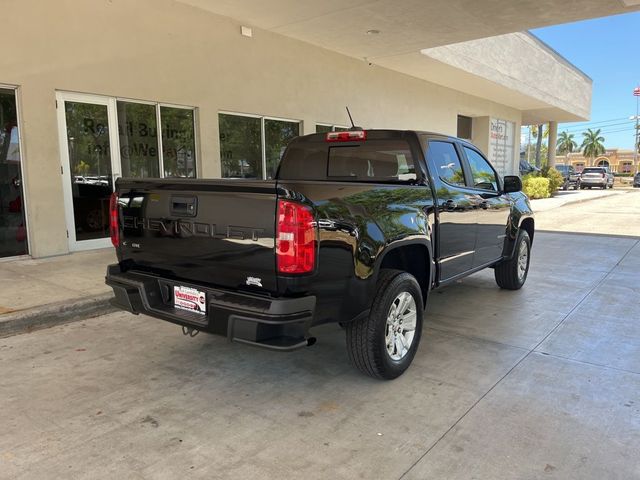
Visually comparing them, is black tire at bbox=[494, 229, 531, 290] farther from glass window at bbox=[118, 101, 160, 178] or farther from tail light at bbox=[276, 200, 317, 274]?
glass window at bbox=[118, 101, 160, 178]

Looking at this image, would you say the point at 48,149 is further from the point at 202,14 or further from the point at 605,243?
the point at 605,243

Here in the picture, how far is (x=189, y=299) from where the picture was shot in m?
3.48

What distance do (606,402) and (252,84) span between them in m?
9.28

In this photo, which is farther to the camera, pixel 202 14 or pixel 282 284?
pixel 202 14

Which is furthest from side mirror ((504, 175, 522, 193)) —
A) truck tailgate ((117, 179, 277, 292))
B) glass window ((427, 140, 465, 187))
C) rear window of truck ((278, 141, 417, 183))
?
truck tailgate ((117, 179, 277, 292))

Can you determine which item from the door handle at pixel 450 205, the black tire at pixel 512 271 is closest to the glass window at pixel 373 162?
the door handle at pixel 450 205

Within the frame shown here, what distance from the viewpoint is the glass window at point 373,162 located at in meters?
4.62

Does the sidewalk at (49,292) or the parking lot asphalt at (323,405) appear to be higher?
the sidewalk at (49,292)

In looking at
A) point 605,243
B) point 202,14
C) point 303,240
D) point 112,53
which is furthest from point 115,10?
point 605,243

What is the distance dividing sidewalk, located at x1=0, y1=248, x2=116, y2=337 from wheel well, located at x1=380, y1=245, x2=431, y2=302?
359 centimetres

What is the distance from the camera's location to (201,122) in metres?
9.83

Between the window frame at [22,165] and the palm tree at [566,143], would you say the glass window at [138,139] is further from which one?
the palm tree at [566,143]

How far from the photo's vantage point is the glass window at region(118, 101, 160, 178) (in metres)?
8.82

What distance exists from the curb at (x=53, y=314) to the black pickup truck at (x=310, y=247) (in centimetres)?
181
